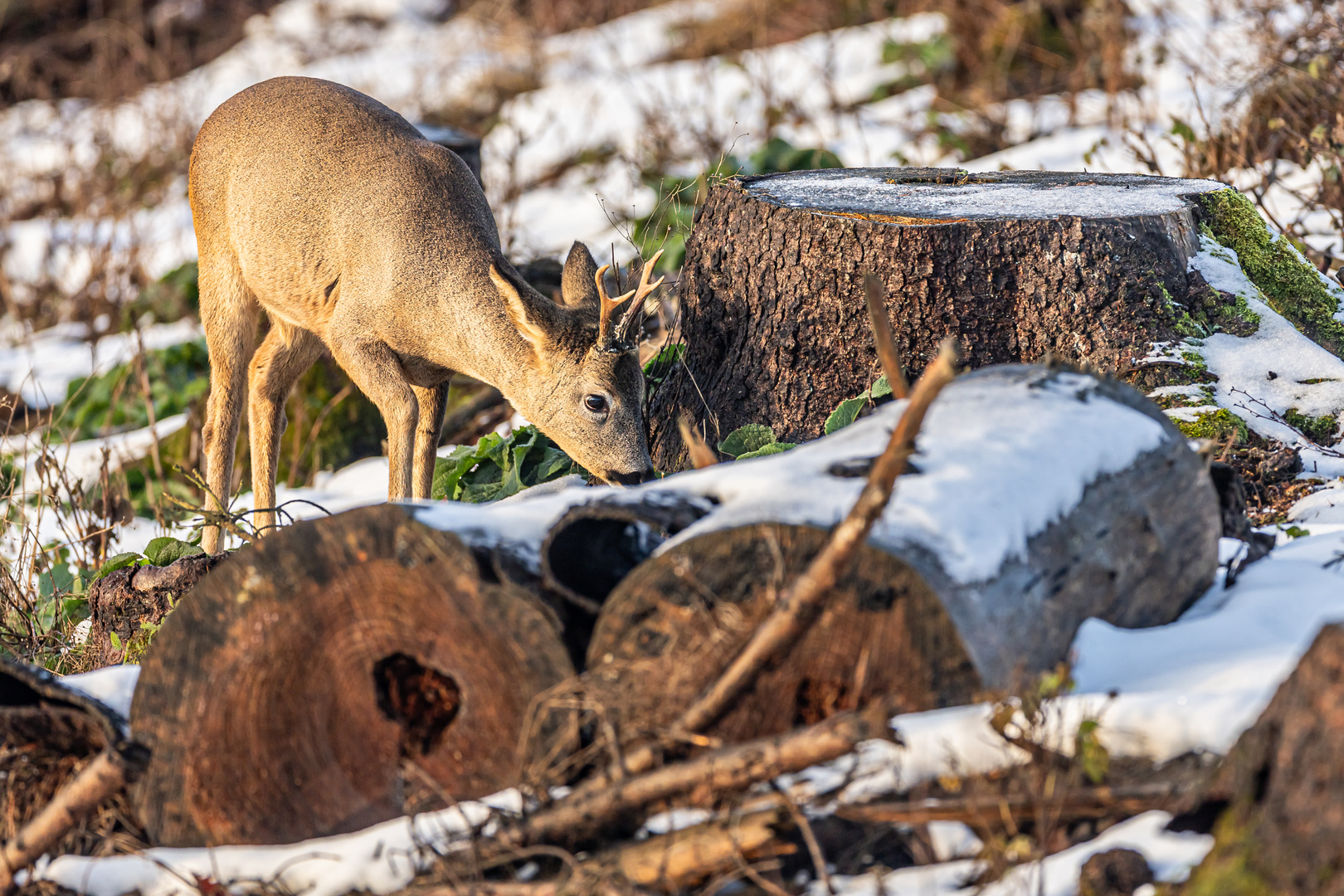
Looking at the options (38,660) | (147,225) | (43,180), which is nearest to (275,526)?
(38,660)

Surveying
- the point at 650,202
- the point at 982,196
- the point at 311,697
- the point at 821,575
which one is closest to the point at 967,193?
the point at 982,196

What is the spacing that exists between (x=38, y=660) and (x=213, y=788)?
2.11 m

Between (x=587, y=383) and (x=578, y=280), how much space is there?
523 millimetres

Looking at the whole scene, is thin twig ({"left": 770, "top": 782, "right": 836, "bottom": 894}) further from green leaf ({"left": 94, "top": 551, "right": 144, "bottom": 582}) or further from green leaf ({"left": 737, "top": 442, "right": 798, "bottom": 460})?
green leaf ({"left": 94, "top": 551, "right": 144, "bottom": 582})

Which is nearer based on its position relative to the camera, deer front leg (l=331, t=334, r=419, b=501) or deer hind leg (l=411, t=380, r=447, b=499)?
deer front leg (l=331, t=334, r=419, b=501)

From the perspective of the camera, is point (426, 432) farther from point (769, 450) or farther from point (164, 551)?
point (769, 450)

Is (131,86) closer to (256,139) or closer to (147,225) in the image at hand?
(147,225)

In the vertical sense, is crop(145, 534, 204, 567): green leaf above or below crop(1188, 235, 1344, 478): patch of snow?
below

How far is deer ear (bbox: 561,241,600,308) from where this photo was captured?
5.23 metres

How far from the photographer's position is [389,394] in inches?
202

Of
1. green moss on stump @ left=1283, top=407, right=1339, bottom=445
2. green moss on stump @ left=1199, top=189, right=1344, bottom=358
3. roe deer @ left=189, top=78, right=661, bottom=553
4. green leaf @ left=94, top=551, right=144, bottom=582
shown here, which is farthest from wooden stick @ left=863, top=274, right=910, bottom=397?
green leaf @ left=94, top=551, right=144, bottom=582

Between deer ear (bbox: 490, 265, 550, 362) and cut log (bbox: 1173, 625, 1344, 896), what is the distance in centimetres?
328

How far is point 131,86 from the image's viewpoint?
48.3 feet

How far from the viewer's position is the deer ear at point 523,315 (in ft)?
15.9
